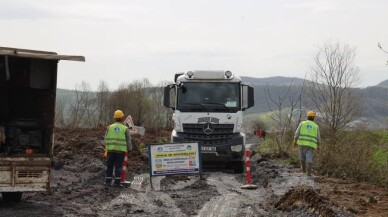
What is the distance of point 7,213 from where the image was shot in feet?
36.4

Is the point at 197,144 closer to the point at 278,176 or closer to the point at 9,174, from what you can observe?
the point at 278,176

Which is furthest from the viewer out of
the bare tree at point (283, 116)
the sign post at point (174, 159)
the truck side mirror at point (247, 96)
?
the bare tree at point (283, 116)

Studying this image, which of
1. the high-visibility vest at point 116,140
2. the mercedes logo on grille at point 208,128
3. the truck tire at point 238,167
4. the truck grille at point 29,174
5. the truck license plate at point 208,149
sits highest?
the mercedes logo on grille at point 208,128

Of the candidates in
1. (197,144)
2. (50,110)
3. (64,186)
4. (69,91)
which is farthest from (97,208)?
(69,91)

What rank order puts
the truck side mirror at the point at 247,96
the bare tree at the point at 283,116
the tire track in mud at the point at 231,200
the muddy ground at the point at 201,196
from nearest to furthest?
the muddy ground at the point at 201,196 < the tire track in mud at the point at 231,200 < the truck side mirror at the point at 247,96 < the bare tree at the point at 283,116

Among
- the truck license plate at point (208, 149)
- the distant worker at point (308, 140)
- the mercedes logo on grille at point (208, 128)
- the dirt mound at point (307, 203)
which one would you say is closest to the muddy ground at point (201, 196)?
the dirt mound at point (307, 203)

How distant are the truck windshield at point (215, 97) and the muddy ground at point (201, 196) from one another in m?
2.08

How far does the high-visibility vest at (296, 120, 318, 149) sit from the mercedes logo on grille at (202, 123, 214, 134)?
107 inches

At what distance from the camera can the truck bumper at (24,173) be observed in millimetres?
11609

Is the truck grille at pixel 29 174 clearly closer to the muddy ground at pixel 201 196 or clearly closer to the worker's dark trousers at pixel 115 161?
the muddy ground at pixel 201 196

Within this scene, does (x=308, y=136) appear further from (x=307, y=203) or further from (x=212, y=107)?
(x=307, y=203)

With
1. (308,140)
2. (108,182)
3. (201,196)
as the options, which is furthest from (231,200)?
(308,140)

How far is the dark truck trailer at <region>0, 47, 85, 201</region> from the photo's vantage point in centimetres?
1172

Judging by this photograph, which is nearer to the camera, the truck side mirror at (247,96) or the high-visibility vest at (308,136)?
the high-visibility vest at (308,136)
